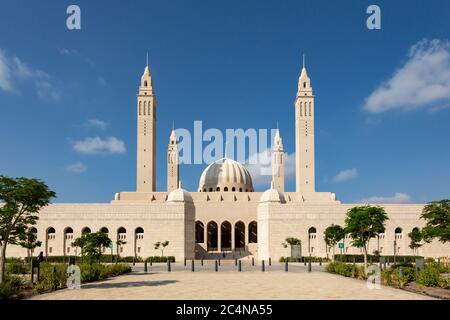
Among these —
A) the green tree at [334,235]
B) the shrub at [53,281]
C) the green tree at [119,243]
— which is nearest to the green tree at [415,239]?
the green tree at [334,235]

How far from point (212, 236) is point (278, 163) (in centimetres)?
1611

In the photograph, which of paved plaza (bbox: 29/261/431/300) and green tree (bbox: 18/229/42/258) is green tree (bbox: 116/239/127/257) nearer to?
green tree (bbox: 18/229/42/258)

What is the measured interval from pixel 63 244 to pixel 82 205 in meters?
4.57

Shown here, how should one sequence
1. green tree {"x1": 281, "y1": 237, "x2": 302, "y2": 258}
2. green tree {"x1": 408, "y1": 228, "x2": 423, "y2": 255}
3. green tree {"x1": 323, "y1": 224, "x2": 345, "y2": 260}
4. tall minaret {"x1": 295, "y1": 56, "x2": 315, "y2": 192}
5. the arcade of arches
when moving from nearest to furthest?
1. green tree {"x1": 323, "y1": 224, "x2": 345, "y2": 260}
2. green tree {"x1": 408, "y1": 228, "x2": 423, "y2": 255}
3. green tree {"x1": 281, "y1": 237, "x2": 302, "y2": 258}
4. the arcade of arches
5. tall minaret {"x1": 295, "y1": 56, "x2": 315, "y2": 192}

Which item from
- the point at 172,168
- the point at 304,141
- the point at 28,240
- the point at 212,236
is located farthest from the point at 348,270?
the point at 172,168

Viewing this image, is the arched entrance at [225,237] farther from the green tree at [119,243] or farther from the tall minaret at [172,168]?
the green tree at [119,243]

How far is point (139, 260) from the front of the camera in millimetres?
40438

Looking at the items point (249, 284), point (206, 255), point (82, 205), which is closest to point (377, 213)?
point (249, 284)

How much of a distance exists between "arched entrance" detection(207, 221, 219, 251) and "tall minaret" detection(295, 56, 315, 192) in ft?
43.4

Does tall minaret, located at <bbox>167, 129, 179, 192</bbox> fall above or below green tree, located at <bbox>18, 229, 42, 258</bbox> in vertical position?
above

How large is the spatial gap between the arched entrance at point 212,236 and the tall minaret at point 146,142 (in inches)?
404

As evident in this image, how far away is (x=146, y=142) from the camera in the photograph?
60.3 metres

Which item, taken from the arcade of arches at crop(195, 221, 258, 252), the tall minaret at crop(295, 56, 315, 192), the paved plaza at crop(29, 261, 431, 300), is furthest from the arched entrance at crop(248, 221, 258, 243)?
the paved plaza at crop(29, 261, 431, 300)

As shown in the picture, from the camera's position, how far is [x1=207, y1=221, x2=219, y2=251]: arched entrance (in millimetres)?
56825
